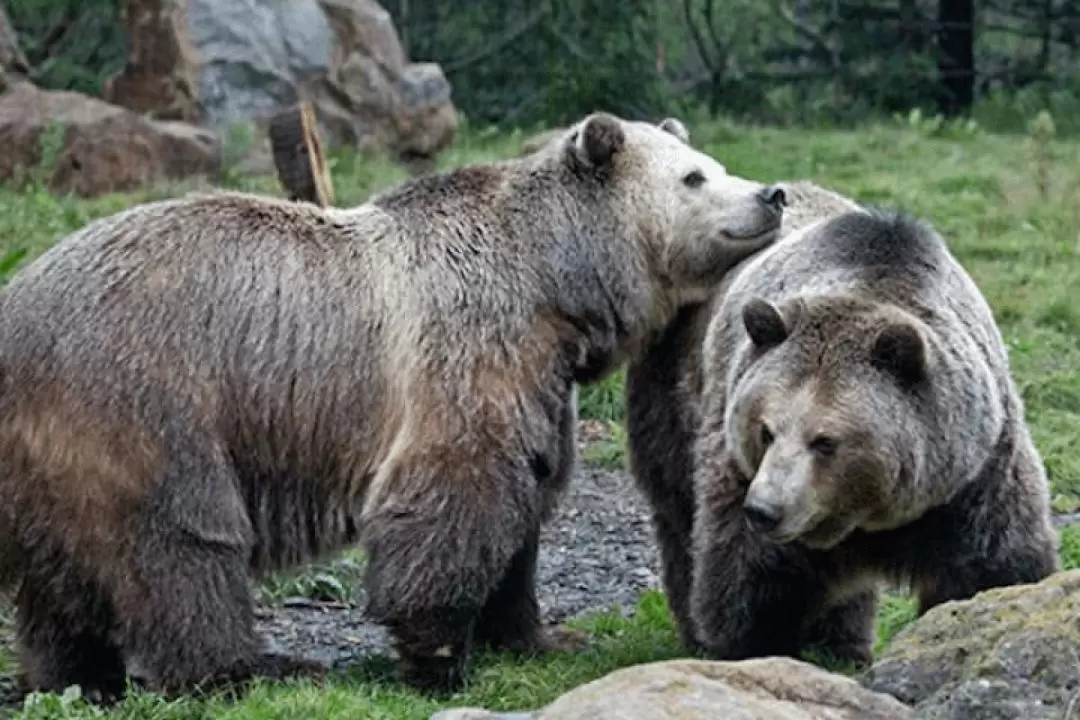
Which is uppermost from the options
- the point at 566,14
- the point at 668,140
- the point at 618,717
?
the point at 668,140

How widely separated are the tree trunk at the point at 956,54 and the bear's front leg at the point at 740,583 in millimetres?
14901

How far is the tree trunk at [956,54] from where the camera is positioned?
21141 millimetres

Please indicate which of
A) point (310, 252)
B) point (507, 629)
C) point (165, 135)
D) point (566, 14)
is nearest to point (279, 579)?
point (507, 629)

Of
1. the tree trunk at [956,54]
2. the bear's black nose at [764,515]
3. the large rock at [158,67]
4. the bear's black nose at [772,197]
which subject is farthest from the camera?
the tree trunk at [956,54]

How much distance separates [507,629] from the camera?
7395 millimetres

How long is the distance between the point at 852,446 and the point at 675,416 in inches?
60.0

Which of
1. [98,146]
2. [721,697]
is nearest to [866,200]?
[98,146]

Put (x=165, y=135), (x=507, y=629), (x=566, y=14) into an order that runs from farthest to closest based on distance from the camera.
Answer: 1. (x=566, y=14)
2. (x=165, y=135)
3. (x=507, y=629)

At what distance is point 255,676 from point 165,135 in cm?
850

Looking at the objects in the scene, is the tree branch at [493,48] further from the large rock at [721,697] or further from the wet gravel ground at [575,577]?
the large rock at [721,697]

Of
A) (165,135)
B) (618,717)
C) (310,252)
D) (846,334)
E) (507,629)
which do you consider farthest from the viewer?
(165,135)

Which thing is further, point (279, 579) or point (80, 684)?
point (279, 579)

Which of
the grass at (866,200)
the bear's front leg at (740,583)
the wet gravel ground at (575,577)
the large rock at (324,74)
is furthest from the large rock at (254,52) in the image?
the bear's front leg at (740,583)

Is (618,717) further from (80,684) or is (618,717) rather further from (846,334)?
(80,684)
